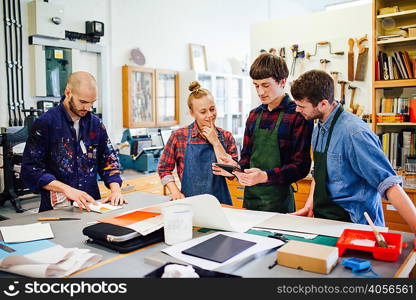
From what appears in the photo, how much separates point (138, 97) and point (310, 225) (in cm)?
505

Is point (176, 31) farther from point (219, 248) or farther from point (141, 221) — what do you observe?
point (219, 248)

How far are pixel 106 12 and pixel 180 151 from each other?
4.36 meters

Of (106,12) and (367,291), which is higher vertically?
(106,12)

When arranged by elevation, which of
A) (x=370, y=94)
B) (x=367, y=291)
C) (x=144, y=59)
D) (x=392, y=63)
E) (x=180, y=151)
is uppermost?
(x=144, y=59)

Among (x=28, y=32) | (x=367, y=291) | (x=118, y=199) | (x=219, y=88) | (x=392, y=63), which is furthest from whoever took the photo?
(x=219, y=88)

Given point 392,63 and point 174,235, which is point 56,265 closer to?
point 174,235

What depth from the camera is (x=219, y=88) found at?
7570mm

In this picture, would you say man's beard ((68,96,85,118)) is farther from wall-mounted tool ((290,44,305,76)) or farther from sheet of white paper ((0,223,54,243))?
wall-mounted tool ((290,44,305,76))

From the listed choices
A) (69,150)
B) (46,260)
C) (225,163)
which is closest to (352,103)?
(225,163)

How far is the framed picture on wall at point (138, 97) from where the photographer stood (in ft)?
20.2

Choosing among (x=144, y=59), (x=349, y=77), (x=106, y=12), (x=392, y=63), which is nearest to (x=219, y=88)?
(x=144, y=59)

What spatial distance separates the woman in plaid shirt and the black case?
0.70 metres

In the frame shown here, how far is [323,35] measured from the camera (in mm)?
4957

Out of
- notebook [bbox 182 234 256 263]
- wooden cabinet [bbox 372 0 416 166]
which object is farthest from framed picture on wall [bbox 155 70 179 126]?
notebook [bbox 182 234 256 263]
